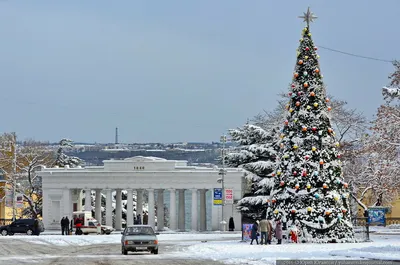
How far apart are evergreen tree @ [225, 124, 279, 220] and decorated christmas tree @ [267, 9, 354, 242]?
29.0 metres

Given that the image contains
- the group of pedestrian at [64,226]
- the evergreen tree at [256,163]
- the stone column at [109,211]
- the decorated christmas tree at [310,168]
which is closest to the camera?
Result: the decorated christmas tree at [310,168]

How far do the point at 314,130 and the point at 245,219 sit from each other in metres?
35.5

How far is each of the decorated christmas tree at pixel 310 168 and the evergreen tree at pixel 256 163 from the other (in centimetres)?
2900

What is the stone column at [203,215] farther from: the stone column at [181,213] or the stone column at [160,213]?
the stone column at [160,213]

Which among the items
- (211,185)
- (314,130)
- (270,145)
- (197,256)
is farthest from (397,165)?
(211,185)

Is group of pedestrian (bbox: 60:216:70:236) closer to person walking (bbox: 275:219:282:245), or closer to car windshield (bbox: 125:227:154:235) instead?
person walking (bbox: 275:219:282:245)

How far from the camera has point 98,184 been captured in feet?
301

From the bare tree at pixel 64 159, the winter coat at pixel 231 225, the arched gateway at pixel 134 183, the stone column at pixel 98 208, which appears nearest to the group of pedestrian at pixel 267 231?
the winter coat at pixel 231 225

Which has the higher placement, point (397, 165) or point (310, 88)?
point (310, 88)

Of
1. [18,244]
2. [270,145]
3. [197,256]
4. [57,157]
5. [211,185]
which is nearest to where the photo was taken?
[197,256]

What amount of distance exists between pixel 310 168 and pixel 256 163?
109 feet

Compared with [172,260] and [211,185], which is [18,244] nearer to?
[172,260]

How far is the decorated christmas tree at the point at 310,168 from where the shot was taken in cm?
4950

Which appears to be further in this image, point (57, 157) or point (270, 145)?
point (57, 157)
